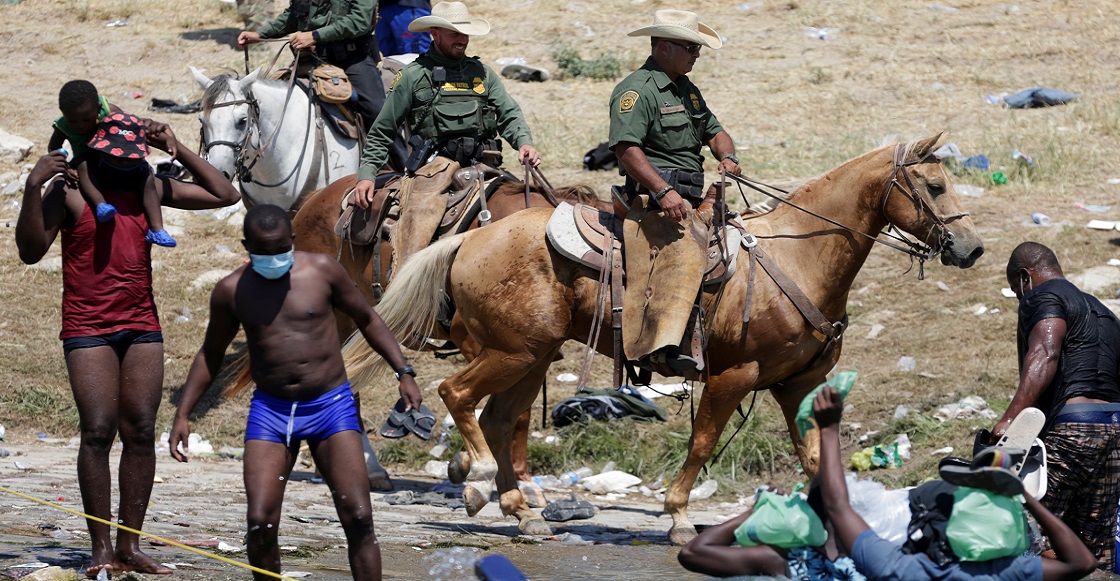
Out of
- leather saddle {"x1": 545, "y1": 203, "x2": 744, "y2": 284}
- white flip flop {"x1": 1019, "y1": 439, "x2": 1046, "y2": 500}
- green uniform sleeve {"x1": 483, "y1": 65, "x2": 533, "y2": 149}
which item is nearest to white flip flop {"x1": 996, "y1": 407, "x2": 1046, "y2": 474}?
white flip flop {"x1": 1019, "y1": 439, "x2": 1046, "y2": 500}

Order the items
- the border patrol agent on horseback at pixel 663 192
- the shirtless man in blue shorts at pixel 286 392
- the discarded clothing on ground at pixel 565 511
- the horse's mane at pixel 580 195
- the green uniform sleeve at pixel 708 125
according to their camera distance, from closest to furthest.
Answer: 1. the shirtless man in blue shorts at pixel 286 392
2. the border patrol agent on horseback at pixel 663 192
3. the green uniform sleeve at pixel 708 125
4. the discarded clothing on ground at pixel 565 511
5. the horse's mane at pixel 580 195

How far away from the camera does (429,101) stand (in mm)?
8961

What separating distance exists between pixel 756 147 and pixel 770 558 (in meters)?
11.5

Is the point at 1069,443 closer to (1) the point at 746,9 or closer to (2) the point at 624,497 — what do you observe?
(2) the point at 624,497

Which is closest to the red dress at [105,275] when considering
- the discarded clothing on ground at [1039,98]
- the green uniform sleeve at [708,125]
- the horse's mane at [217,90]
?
the green uniform sleeve at [708,125]

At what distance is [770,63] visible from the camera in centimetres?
1898

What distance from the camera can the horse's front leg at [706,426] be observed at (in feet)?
25.0

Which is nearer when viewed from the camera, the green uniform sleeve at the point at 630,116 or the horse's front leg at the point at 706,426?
the green uniform sleeve at the point at 630,116

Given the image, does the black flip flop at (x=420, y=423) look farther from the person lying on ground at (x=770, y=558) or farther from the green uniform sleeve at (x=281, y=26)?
the person lying on ground at (x=770, y=558)

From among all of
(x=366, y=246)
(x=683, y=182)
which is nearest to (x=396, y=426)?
(x=366, y=246)

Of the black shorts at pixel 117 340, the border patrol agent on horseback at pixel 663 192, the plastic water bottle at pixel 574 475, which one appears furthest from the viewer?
the plastic water bottle at pixel 574 475

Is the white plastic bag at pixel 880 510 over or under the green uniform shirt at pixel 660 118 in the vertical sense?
under

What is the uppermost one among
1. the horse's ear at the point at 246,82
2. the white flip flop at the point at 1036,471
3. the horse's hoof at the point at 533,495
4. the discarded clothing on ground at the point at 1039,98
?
the horse's ear at the point at 246,82

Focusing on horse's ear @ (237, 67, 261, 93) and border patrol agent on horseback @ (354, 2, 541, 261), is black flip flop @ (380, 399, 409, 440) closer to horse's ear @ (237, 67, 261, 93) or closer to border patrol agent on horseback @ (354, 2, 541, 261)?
border patrol agent on horseback @ (354, 2, 541, 261)
